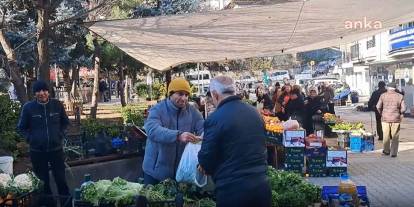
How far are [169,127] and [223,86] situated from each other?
4.52 feet

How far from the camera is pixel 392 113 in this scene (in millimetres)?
12789

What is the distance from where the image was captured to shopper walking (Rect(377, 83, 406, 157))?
1273 centimetres

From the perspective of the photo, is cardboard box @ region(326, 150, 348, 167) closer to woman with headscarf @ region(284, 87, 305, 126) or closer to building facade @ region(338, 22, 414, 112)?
woman with headscarf @ region(284, 87, 305, 126)

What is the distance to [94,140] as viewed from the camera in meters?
10.9

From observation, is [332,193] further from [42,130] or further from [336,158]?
[336,158]

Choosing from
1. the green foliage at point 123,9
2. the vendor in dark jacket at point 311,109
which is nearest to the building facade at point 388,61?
the vendor in dark jacket at point 311,109

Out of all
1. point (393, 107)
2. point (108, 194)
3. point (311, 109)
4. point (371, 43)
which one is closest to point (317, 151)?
point (393, 107)

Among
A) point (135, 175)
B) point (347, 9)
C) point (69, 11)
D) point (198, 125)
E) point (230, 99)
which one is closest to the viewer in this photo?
point (230, 99)

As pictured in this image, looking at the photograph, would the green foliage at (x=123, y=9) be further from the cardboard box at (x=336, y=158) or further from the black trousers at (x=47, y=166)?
the black trousers at (x=47, y=166)

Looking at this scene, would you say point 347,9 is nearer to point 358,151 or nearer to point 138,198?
point 138,198

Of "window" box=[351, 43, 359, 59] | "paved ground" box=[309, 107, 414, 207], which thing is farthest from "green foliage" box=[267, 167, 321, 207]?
"window" box=[351, 43, 359, 59]

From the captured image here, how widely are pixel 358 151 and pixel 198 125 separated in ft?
31.9

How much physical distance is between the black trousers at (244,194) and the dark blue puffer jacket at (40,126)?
4.06 metres

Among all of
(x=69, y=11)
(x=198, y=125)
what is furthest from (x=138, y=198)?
(x=69, y=11)
